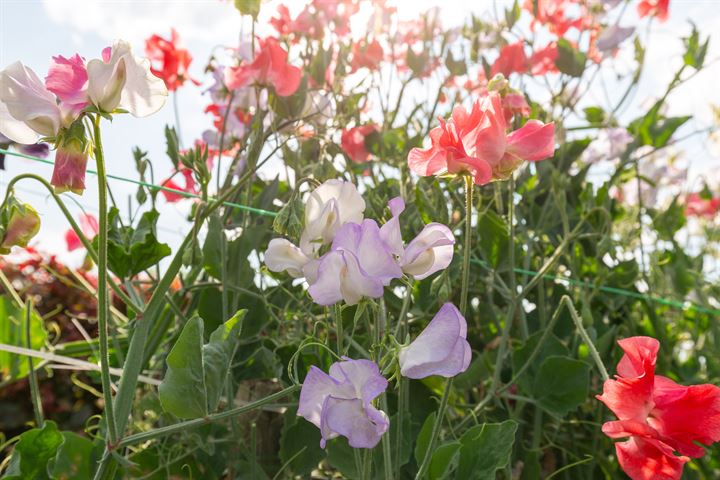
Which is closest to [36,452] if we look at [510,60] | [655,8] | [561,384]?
[561,384]

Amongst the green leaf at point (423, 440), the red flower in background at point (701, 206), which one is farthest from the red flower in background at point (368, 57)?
the red flower in background at point (701, 206)

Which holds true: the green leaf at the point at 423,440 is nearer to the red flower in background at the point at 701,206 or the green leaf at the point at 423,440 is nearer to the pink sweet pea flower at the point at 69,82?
the pink sweet pea flower at the point at 69,82

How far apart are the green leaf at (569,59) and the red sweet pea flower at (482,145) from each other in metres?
0.68

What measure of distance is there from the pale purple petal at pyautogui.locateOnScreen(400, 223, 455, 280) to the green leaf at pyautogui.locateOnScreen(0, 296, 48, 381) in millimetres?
744

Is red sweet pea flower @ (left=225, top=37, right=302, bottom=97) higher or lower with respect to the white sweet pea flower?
higher

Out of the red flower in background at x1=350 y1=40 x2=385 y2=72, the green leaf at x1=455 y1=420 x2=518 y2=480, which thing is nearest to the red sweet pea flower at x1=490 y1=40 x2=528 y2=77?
the red flower in background at x1=350 y1=40 x2=385 y2=72

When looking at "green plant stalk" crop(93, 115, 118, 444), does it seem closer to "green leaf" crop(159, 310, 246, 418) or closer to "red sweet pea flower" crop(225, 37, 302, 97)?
"green leaf" crop(159, 310, 246, 418)

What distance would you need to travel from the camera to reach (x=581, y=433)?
128 centimetres

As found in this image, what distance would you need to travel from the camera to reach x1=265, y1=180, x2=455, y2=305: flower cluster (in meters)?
0.51

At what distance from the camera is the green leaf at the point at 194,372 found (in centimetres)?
59

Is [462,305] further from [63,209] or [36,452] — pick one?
[36,452]

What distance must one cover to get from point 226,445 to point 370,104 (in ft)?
2.42

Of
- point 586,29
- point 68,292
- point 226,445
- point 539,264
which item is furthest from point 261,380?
point 68,292

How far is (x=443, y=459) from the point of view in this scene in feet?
2.14
